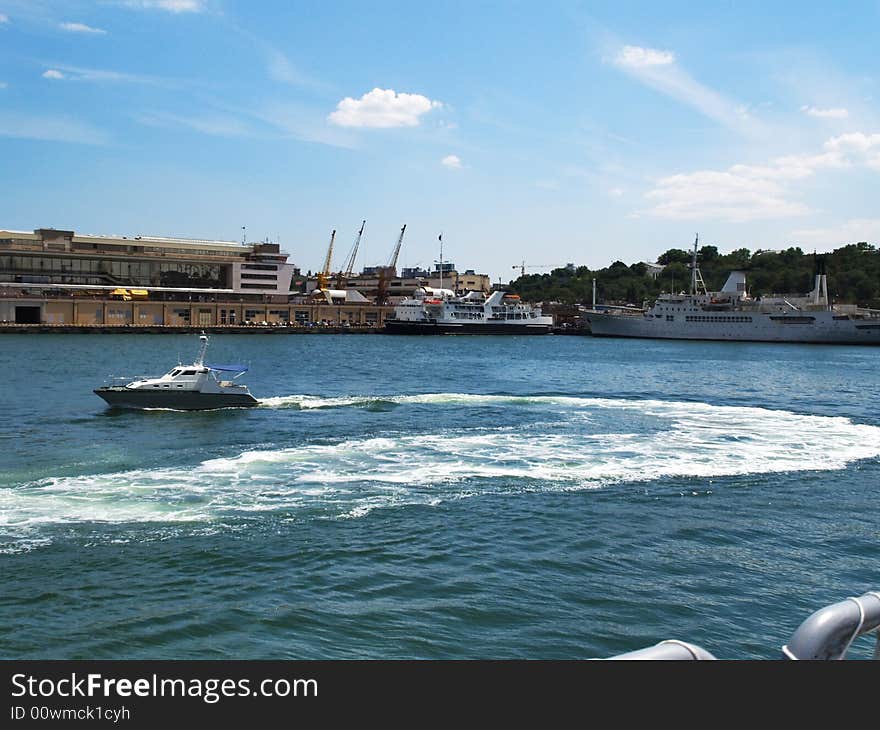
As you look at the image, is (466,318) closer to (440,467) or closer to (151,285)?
(151,285)

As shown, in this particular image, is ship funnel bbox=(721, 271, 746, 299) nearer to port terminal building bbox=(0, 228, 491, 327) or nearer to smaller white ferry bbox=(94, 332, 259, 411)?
port terminal building bbox=(0, 228, 491, 327)

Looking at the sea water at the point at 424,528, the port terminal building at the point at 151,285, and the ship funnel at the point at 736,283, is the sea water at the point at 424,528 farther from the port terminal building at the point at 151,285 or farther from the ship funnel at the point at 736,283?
the ship funnel at the point at 736,283

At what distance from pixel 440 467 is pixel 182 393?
1713 cm

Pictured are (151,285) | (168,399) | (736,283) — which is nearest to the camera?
(168,399)

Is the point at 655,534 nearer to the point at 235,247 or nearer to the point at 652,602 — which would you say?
the point at 652,602

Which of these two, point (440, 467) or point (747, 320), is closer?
point (440, 467)

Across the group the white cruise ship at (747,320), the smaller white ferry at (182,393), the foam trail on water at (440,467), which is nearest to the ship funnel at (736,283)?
the white cruise ship at (747,320)

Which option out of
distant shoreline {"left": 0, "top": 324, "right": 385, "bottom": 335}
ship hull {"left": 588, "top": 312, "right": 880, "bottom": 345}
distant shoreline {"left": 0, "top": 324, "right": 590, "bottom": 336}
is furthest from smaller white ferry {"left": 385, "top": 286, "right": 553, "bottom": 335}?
ship hull {"left": 588, "top": 312, "right": 880, "bottom": 345}

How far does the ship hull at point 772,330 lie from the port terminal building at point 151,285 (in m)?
50.2

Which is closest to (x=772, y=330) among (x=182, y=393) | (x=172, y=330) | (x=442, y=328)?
(x=442, y=328)

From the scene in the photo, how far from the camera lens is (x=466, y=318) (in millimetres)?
138125

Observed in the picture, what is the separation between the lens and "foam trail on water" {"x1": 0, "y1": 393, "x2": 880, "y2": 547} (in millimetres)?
19297

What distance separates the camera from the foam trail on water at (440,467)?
19.3 meters
